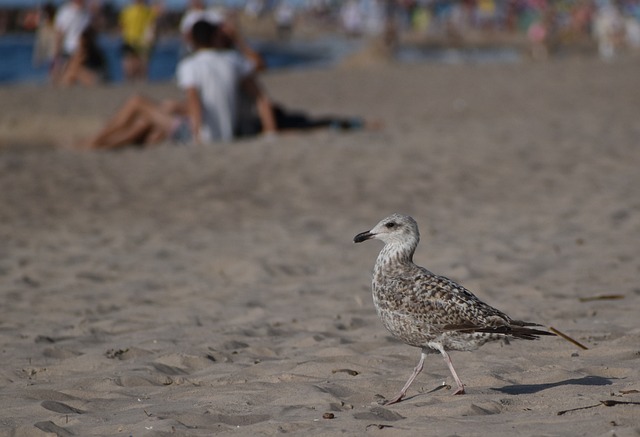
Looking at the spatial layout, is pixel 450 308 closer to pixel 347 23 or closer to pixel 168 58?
pixel 168 58

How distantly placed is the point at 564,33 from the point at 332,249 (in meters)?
37.6

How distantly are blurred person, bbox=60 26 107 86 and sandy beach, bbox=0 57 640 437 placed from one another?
3746 millimetres

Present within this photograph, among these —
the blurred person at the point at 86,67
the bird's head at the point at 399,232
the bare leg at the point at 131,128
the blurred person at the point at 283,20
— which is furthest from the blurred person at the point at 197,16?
the blurred person at the point at 283,20

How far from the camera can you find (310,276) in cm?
798

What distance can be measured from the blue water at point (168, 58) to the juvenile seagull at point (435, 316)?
26.6m

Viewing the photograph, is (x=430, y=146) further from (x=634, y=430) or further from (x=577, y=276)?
(x=634, y=430)

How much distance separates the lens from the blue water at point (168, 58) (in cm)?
3603

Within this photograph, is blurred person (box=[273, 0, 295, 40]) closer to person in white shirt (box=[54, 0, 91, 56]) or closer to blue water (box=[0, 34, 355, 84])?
blue water (box=[0, 34, 355, 84])

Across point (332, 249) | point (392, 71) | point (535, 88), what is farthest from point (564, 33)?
point (332, 249)

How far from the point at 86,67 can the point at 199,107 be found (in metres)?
8.90

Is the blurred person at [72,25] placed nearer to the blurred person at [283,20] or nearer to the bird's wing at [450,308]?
the bird's wing at [450,308]

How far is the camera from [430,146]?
13.0 meters

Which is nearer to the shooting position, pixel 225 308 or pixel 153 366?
pixel 153 366

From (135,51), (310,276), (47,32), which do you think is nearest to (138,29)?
(135,51)
